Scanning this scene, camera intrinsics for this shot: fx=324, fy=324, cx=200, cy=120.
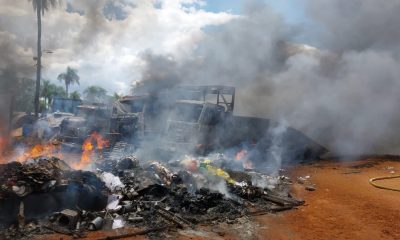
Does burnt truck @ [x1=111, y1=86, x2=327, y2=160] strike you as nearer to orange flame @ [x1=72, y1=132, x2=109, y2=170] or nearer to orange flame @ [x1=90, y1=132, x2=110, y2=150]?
orange flame @ [x1=90, y1=132, x2=110, y2=150]

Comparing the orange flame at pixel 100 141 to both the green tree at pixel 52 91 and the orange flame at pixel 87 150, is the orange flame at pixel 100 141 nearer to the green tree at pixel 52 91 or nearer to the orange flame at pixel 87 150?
the orange flame at pixel 87 150

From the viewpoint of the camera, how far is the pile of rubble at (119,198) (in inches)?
241

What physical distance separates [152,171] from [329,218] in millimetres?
4773

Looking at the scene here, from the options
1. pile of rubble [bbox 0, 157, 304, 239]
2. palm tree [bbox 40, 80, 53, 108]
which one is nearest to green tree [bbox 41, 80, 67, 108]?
palm tree [bbox 40, 80, 53, 108]

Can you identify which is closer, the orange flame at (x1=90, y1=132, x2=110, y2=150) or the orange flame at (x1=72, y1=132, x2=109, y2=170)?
the orange flame at (x1=72, y1=132, x2=109, y2=170)

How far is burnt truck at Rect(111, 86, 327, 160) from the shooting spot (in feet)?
45.5

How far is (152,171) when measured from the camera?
9.19 m

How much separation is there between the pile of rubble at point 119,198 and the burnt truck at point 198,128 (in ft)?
13.1

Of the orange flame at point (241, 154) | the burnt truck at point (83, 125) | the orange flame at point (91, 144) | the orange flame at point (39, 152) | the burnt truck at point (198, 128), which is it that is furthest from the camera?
the burnt truck at point (83, 125)

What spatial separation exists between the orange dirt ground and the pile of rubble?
0.41 m

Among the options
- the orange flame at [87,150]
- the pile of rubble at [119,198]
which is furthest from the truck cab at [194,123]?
the pile of rubble at [119,198]

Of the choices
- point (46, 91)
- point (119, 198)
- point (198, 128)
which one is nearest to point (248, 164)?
point (198, 128)

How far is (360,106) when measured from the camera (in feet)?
62.0

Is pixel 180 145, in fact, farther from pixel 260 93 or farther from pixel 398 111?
pixel 398 111
